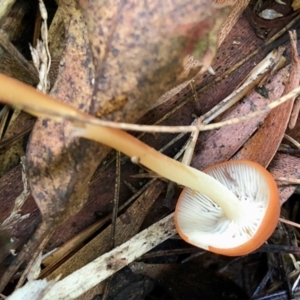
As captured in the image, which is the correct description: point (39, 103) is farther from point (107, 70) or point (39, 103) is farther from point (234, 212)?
point (234, 212)

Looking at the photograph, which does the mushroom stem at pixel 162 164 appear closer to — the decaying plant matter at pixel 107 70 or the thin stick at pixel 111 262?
the decaying plant matter at pixel 107 70

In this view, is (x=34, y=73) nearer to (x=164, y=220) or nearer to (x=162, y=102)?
(x=162, y=102)

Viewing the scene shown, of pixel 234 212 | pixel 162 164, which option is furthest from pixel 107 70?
pixel 234 212

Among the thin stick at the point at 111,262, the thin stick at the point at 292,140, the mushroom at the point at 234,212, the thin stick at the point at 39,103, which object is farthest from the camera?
the thin stick at the point at 292,140

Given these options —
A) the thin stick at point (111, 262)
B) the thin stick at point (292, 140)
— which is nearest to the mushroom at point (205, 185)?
the thin stick at point (111, 262)

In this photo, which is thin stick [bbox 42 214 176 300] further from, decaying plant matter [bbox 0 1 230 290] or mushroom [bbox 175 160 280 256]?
decaying plant matter [bbox 0 1 230 290]

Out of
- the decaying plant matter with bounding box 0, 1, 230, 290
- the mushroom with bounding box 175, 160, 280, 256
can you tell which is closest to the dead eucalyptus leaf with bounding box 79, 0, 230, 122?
the decaying plant matter with bounding box 0, 1, 230, 290
